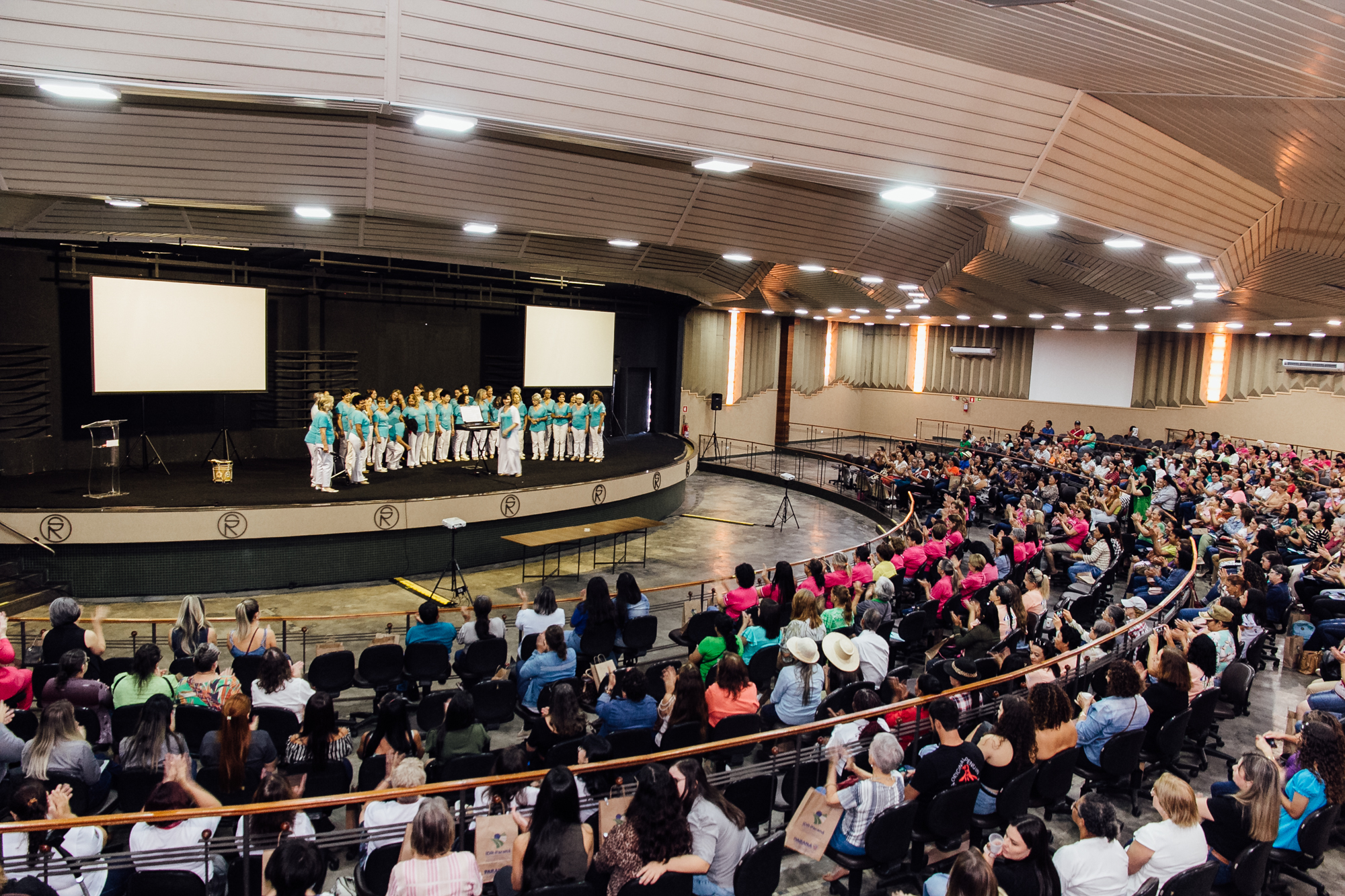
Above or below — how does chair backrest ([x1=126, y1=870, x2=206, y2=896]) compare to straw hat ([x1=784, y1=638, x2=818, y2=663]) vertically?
below

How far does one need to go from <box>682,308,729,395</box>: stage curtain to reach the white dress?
11420mm

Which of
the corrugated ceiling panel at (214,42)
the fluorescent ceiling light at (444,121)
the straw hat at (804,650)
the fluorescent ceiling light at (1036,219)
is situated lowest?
the straw hat at (804,650)

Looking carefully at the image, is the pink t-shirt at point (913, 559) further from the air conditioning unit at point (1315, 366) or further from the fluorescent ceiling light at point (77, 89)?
the air conditioning unit at point (1315, 366)

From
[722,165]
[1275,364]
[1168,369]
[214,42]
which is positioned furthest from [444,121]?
[1275,364]

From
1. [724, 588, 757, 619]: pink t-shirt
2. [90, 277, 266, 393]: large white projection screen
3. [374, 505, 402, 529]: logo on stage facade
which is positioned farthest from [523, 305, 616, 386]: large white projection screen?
[724, 588, 757, 619]: pink t-shirt

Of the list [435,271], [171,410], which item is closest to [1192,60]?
[435,271]

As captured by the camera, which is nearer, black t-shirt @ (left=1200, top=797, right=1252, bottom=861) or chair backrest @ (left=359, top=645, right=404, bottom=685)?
black t-shirt @ (left=1200, top=797, right=1252, bottom=861)

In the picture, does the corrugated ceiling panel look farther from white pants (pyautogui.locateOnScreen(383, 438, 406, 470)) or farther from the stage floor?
white pants (pyautogui.locateOnScreen(383, 438, 406, 470))

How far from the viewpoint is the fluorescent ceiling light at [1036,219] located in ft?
26.5

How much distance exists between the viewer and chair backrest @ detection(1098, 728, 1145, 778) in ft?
17.9

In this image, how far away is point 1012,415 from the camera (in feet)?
103

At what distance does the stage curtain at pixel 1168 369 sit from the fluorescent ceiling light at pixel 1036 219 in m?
22.2

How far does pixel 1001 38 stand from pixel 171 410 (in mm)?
13821

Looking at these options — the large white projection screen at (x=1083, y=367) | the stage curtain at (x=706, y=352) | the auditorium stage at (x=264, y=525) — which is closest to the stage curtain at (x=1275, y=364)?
the large white projection screen at (x=1083, y=367)
